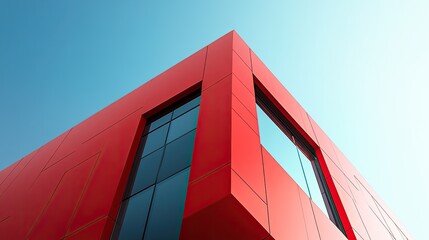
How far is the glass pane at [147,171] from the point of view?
25.7ft

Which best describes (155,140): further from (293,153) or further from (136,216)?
(293,153)

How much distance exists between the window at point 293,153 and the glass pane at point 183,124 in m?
1.77

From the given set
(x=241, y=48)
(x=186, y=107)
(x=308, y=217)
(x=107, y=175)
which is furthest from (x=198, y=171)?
(x=241, y=48)

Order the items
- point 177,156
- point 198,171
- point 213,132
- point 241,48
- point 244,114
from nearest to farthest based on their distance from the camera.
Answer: point 198,171
point 213,132
point 244,114
point 177,156
point 241,48

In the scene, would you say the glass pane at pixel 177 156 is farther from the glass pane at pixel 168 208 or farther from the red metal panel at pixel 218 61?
the red metal panel at pixel 218 61

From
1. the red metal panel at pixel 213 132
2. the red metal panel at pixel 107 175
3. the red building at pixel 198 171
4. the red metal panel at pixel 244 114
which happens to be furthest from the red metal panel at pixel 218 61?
the red metal panel at pixel 107 175

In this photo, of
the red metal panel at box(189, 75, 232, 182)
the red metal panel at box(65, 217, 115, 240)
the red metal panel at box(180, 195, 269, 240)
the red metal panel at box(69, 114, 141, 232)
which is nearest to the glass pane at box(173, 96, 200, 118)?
the red metal panel at box(189, 75, 232, 182)

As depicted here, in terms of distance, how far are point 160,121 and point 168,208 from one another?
11.9 feet

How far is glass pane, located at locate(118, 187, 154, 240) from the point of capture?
6850 mm

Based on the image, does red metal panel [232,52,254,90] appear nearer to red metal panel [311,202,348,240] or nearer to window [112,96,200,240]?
window [112,96,200,240]

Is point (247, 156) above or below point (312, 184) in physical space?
below

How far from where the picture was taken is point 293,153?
9984 millimetres

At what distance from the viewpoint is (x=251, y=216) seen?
5473 mm

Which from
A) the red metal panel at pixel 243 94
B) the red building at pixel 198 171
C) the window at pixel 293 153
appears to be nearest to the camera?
the red building at pixel 198 171
